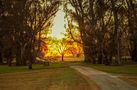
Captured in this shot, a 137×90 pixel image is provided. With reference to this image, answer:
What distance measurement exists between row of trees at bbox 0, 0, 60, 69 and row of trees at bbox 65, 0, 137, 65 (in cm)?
789

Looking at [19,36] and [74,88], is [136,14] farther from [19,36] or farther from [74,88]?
[74,88]

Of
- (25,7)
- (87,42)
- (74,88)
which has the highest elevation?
(25,7)

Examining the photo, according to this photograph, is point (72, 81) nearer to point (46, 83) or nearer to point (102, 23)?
point (46, 83)

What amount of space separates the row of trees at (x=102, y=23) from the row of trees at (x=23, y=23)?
25.9ft

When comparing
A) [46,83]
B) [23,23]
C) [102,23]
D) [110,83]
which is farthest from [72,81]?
[102,23]

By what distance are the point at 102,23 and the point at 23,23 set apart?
1735 centimetres

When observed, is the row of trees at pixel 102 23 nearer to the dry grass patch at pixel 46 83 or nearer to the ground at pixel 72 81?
the ground at pixel 72 81

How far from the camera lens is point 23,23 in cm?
6231

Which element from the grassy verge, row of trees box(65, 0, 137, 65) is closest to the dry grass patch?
the grassy verge

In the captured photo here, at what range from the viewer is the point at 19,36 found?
237ft

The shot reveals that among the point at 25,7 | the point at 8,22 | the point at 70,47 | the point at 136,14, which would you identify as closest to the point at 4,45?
the point at 8,22

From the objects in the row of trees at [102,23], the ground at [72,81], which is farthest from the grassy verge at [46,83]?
the row of trees at [102,23]

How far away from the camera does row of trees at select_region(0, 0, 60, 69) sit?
191 feet

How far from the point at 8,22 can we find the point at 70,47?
61.3 meters
